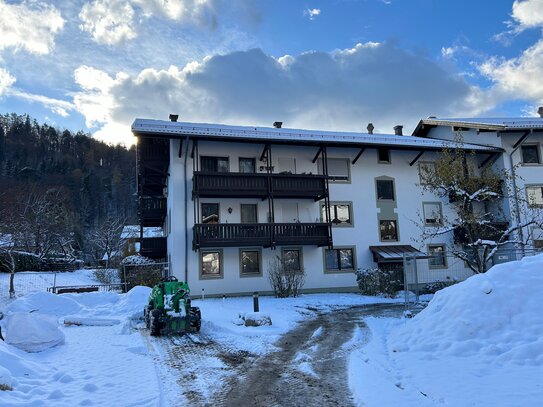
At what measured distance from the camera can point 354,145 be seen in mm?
25828

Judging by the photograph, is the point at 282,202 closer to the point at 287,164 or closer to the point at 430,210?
the point at 287,164

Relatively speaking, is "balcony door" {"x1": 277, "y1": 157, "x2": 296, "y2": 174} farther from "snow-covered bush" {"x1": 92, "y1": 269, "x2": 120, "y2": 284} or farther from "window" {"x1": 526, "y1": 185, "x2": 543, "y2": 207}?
"snow-covered bush" {"x1": 92, "y1": 269, "x2": 120, "y2": 284}

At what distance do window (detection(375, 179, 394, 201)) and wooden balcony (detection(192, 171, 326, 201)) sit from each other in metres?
4.58

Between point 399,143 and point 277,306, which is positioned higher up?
point 399,143

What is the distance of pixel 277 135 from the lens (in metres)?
25.0

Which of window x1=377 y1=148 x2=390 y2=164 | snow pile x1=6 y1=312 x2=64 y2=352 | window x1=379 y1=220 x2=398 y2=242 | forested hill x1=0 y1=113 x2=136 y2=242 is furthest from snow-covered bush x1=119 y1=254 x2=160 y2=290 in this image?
forested hill x1=0 y1=113 x2=136 y2=242

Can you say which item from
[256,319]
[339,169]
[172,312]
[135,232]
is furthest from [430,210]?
[135,232]

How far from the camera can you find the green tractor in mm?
12617

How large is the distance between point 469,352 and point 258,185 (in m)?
Answer: 16.9

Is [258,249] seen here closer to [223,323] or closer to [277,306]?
[277,306]

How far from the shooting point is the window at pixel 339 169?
26.8 meters

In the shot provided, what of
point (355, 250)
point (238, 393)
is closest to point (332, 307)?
point (355, 250)

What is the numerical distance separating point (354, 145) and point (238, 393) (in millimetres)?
20500

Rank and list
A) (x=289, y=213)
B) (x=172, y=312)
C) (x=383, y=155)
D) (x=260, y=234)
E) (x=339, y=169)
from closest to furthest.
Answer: (x=172, y=312)
(x=260, y=234)
(x=289, y=213)
(x=339, y=169)
(x=383, y=155)
